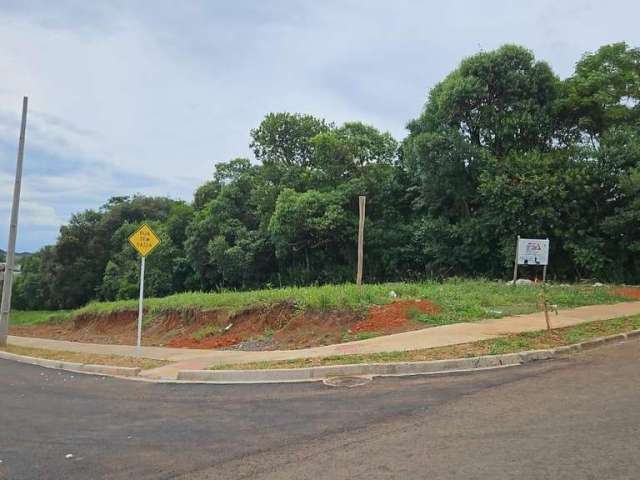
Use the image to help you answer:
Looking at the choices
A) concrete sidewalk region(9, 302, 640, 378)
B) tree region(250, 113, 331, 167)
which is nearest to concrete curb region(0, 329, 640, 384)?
concrete sidewalk region(9, 302, 640, 378)

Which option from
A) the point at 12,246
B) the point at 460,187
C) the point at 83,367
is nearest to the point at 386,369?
the point at 83,367

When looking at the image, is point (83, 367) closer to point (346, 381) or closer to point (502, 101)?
point (346, 381)

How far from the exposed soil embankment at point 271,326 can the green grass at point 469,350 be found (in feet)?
9.37

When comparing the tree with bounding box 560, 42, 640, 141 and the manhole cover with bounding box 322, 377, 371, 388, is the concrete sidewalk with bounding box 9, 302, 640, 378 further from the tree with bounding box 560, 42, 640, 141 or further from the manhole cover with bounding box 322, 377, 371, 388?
the tree with bounding box 560, 42, 640, 141

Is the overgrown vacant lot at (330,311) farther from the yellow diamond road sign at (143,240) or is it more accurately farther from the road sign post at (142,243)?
the yellow diamond road sign at (143,240)

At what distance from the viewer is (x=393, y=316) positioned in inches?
594

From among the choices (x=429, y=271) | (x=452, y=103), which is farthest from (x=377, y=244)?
(x=452, y=103)

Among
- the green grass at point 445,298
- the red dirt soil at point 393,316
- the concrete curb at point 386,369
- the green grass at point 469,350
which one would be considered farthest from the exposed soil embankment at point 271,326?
the concrete curb at point 386,369

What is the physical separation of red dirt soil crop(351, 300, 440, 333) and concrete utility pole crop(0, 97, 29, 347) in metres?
13.3

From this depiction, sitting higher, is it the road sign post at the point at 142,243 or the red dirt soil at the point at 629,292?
the road sign post at the point at 142,243

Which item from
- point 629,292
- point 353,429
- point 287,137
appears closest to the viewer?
point 353,429

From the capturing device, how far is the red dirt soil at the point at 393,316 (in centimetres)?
1452

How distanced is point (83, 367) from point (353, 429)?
9550 millimetres

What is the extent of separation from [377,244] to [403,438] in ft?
104
